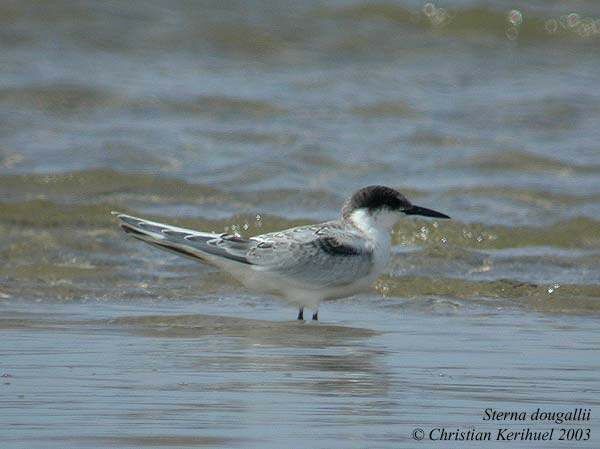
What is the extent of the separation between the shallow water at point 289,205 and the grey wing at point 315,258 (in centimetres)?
24

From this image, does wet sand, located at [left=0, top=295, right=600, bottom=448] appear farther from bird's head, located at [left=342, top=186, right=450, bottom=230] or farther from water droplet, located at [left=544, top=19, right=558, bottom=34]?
water droplet, located at [left=544, top=19, right=558, bottom=34]

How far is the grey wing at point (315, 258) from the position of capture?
25.7ft

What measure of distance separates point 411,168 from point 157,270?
3.20 meters

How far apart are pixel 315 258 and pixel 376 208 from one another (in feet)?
1.83

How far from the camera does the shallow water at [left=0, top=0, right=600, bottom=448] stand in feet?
17.7

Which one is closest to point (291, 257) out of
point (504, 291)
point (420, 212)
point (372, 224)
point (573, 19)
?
point (372, 224)

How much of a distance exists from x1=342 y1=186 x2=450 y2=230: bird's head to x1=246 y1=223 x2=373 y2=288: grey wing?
0.25 meters

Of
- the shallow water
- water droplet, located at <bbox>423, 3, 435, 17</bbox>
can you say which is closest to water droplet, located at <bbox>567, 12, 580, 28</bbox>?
the shallow water

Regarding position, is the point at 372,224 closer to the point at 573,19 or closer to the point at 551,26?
the point at 551,26

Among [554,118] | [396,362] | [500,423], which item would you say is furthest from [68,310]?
[554,118]

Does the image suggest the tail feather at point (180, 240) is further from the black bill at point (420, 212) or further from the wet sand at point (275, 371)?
the black bill at point (420, 212)

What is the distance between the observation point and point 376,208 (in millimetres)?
8289

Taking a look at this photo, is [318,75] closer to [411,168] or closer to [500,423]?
[411,168]

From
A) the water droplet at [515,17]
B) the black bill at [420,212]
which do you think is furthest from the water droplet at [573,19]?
the black bill at [420,212]
